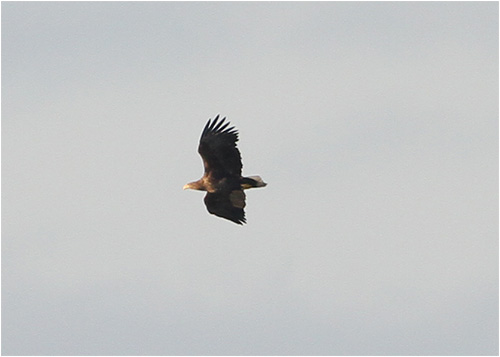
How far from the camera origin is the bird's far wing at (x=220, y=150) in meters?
193

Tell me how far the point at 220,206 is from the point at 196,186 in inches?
31.8

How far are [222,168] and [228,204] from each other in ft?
3.71

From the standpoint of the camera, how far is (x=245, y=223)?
194 meters

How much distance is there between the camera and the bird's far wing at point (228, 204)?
19388 centimetres

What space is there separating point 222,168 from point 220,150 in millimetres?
529

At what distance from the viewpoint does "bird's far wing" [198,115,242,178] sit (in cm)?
19312

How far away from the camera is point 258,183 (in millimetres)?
193250

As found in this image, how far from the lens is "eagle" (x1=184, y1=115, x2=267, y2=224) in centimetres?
19312

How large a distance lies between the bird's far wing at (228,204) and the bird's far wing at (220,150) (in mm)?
622

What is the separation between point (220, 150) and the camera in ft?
634

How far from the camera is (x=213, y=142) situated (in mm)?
193125

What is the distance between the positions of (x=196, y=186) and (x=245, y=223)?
1594 millimetres

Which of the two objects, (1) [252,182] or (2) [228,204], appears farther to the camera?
(2) [228,204]

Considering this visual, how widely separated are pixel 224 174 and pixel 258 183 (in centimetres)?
91
